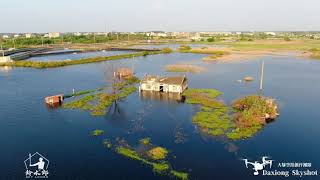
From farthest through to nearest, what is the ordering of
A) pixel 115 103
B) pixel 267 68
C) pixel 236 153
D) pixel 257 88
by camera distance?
pixel 267 68 < pixel 257 88 < pixel 115 103 < pixel 236 153

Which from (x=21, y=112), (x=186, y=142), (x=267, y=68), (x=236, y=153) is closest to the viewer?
(x=236, y=153)

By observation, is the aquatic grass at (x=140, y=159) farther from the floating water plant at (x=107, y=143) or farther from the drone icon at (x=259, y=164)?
the drone icon at (x=259, y=164)

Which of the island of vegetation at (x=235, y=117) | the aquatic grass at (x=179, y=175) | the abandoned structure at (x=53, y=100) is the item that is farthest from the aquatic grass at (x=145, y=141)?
the abandoned structure at (x=53, y=100)

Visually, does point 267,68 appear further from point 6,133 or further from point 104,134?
point 6,133

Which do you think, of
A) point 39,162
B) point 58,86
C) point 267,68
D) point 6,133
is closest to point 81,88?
point 58,86

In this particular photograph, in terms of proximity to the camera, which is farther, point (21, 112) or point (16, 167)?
point (21, 112)

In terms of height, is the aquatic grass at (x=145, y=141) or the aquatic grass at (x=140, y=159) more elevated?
the aquatic grass at (x=145, y=141)
